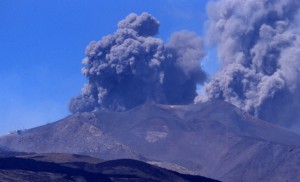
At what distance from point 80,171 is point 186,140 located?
184 ft

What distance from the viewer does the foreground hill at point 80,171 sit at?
75.1 m

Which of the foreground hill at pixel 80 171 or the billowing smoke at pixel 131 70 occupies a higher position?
the billowing smoke at pixel 131 70

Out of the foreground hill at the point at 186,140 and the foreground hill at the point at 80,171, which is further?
the foreground hill at the point at 186,140

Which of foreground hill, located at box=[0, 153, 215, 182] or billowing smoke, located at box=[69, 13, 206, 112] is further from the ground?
billowing smoke, located at box=[69, 13, 206, 112]

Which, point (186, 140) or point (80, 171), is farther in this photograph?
point (186, 140)

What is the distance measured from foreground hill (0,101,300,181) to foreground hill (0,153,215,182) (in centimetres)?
2571

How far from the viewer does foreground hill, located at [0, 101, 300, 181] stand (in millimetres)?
113438

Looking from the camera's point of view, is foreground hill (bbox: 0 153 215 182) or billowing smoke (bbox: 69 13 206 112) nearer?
foreground hill (bbox: 0 153 215 182)

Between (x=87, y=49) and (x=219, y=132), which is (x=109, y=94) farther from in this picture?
(x=219, y=132)

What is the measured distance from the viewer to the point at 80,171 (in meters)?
80.0

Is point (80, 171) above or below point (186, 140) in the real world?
below

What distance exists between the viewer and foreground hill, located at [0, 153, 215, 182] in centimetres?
7506

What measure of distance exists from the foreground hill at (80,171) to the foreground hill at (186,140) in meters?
25.7

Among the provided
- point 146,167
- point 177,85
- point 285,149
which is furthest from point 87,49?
point 146,167
